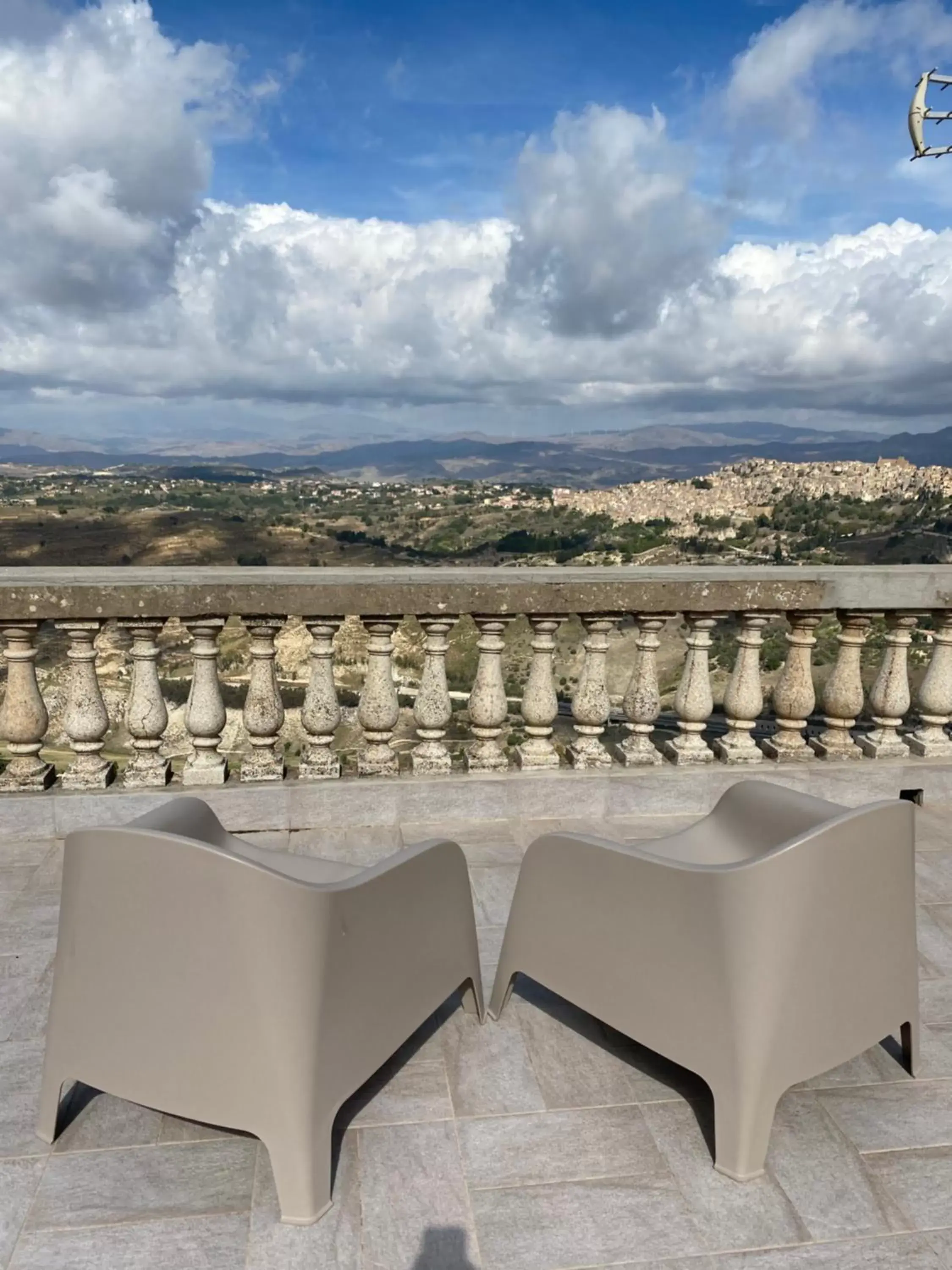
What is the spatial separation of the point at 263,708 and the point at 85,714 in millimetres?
763

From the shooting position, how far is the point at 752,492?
22.2 m

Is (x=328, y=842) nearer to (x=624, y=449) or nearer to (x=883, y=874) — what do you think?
(x=883, y=874)

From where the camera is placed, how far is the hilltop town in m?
17.4

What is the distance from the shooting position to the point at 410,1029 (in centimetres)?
216

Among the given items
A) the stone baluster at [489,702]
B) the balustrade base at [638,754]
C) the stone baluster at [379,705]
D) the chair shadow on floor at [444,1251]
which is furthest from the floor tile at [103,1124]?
the balustrade base at [638,754]

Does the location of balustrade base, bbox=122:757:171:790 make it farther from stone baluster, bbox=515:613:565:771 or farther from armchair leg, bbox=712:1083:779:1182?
armchair leg, bbox=712:1083:779:1182

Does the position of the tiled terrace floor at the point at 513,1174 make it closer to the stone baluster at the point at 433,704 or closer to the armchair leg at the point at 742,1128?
the armchair leg at the point at 742,1128

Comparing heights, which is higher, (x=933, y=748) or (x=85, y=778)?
(x=85, y=778)

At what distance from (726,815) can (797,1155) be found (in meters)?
0.99

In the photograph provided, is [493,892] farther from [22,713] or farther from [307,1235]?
[22,713]

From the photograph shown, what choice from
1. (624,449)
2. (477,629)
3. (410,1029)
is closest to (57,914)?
(410,1029)

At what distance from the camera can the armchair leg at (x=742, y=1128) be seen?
1925 millimetres

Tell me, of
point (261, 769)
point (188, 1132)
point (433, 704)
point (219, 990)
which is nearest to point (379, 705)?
point (433, 704)

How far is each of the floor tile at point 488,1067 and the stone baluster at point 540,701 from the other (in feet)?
5.18
